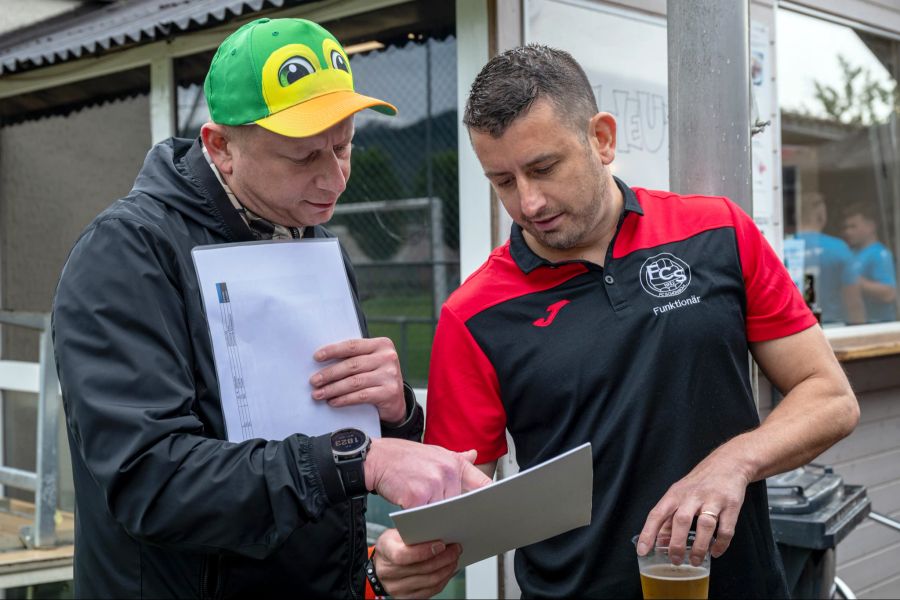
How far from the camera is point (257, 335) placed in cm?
170

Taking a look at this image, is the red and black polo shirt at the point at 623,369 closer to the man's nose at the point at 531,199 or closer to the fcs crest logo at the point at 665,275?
the fcs crest logo at the point at 665,275

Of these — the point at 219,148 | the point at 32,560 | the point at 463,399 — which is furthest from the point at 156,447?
the point at 32,560

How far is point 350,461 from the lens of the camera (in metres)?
1.52

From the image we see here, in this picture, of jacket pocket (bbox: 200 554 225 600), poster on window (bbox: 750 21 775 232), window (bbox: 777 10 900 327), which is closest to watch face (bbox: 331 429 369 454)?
jacket pocket (bbox: 200 554 225 600)

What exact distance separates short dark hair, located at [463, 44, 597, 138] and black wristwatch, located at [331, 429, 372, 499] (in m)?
0.80

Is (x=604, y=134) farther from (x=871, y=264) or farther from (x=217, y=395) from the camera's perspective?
(x=871, y=264)

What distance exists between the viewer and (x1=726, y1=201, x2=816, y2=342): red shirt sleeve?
2.05 m

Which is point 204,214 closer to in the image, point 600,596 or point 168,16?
point 600,596

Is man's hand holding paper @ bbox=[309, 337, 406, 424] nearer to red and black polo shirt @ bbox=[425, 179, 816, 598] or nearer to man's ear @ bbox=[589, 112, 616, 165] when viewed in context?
red and black polo shirt @ bbox=[425, 179, 816, 598]

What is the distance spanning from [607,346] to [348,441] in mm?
694

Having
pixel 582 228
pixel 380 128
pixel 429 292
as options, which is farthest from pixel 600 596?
pixel 380 128

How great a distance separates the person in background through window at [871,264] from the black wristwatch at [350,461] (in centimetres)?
533

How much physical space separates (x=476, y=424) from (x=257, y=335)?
606 millimetres

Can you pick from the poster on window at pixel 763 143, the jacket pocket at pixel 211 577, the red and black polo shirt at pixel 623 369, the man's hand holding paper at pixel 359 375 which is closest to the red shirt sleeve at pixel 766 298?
the red and black polo shirt at pixel 623 369
